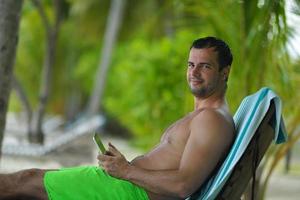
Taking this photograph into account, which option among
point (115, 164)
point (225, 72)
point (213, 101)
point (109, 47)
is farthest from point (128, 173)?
point (109, 47)

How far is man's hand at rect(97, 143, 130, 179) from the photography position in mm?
3240

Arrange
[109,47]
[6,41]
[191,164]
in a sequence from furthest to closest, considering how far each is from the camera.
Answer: [109,47] → [6,41] → [191,164]

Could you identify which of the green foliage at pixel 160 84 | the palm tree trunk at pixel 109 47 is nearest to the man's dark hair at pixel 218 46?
the green foliage at pixel 160 84

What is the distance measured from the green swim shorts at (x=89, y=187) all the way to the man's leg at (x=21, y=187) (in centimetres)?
4

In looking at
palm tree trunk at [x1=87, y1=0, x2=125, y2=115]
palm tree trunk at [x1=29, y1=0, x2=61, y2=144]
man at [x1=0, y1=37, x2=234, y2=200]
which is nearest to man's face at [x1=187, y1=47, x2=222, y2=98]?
man at [x1=0, y1=37, x2=234, y2=200]

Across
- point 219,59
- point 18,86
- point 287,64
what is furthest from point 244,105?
point 18,86

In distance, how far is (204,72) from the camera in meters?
3.37

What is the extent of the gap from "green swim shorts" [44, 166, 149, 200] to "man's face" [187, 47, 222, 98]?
57 centimetres

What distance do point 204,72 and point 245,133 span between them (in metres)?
0.37

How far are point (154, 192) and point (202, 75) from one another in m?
0.60

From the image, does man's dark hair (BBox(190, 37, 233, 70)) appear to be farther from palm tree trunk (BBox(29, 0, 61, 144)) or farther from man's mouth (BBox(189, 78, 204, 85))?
palm tree trunk (BBox(29, 0, 61, 144))

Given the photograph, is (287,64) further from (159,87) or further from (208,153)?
(159,87)

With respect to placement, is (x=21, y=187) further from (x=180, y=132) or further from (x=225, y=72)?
(x=225, y=72)

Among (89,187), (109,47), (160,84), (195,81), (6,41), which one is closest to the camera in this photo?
(89,187)
